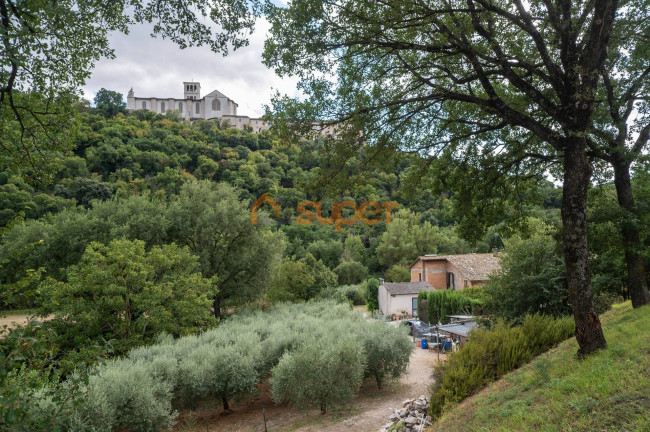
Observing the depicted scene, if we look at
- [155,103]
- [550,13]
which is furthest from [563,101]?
[155,103]

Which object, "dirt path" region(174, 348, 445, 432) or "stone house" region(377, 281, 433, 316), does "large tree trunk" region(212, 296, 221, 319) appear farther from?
"stone house" region(377, 281, 433, 316)

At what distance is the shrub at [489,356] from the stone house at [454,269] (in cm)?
2007

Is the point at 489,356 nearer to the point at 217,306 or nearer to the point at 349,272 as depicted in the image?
the point at 217,306

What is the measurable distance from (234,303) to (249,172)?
95.9 feet

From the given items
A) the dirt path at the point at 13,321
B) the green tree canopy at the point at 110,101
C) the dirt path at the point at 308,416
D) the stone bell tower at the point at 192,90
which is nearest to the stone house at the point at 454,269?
the dirt path at the point at 308,416

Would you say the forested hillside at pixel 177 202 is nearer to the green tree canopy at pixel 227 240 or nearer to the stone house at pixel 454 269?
the green tree canopy at pixel 227 240

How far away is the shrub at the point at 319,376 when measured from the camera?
10.1 metres

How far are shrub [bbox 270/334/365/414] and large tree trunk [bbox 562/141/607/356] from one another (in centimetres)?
660

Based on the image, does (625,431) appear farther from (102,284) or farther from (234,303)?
(234,303)

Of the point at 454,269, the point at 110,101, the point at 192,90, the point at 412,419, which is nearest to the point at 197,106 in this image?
the point at 192,90

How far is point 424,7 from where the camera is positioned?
540cm

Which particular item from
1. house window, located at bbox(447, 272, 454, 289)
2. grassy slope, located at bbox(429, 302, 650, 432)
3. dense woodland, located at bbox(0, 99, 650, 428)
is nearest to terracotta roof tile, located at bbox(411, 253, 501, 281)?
house window, located at bbox(447, 272, 454, 289)

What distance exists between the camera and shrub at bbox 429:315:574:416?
23.5 feet

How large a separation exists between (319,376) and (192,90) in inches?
4726
